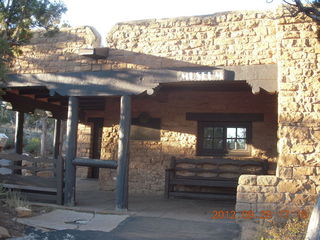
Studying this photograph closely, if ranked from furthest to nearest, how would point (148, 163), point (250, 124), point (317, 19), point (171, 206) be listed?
point (148, 163), point (250, 124), point (171, 206), point (317, 19)

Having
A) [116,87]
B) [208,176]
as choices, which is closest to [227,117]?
[208,176]

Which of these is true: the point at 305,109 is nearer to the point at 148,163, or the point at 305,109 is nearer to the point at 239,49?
the point at 239,49

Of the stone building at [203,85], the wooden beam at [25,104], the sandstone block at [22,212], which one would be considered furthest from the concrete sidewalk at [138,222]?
the wooden beam at [25,104]

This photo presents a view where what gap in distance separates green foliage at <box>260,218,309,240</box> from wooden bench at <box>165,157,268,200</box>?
3.09 m

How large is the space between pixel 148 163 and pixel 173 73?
355cm

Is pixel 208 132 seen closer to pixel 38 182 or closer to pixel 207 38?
pixel 207 38

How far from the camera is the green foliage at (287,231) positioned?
4828mm

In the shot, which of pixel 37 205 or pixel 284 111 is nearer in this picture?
pixel 284 111

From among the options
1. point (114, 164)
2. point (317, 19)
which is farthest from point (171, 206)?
point (317, 19)

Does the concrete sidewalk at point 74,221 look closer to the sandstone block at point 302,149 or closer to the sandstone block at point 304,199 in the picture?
the sandstone block at point 304,199

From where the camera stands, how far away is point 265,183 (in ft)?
19.4

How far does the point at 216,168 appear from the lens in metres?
9.02

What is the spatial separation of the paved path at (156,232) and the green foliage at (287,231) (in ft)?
1.95

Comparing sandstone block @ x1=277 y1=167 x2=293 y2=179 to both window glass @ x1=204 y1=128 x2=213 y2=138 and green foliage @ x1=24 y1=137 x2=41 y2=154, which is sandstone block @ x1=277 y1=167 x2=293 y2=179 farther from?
Answer: green foliage @ x1=24 y1=137 x2=41 y2=154
